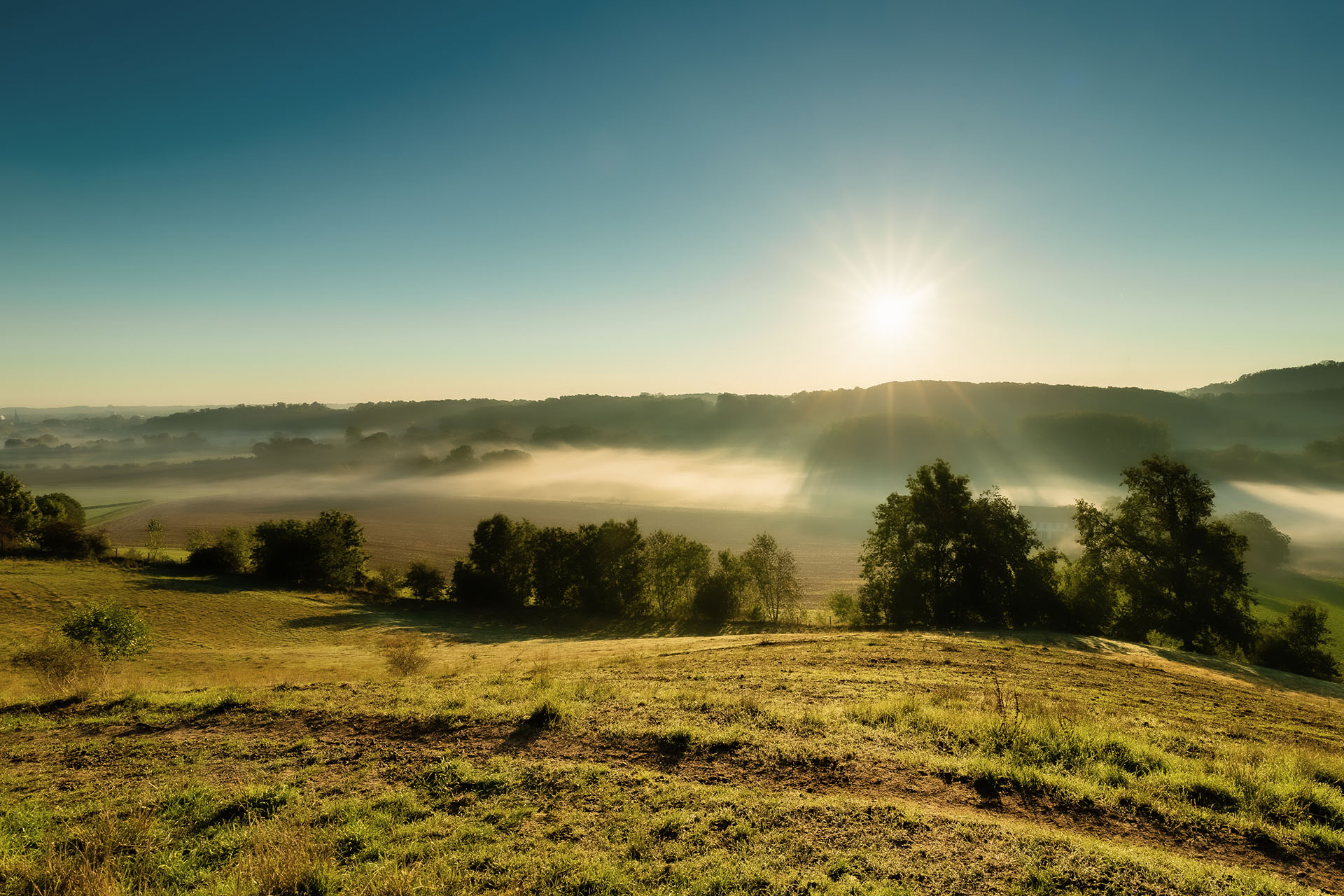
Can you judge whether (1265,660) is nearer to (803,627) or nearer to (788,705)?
(803,627)

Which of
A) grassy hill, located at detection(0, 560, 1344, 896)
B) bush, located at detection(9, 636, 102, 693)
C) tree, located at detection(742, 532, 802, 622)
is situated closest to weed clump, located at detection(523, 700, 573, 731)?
grassy hill, located at detection(0, 560, 1344, 896)

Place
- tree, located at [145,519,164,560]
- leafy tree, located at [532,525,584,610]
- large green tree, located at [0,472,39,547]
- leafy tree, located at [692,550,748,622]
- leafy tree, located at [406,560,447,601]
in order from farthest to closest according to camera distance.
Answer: tree, located at [145,519,164,560] → leafy tree, located at [406,560,447,601] → leafy tree, located at [532,525,584,610] → large green tree, located at [0,472,39,547] → leafy tree, located at [692,550,748,622]

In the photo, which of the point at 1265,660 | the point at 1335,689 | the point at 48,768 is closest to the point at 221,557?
the point at 48,768

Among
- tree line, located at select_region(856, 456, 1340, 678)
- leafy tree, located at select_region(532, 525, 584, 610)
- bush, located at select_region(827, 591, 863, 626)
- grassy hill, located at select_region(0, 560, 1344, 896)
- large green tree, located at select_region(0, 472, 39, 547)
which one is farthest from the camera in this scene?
leafy tree, located at select_region(532, 525, 584, 610)

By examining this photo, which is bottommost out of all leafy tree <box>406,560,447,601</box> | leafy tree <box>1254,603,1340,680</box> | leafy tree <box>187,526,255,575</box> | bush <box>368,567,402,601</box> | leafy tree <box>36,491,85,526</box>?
bush <box>368,567,402,601</box>

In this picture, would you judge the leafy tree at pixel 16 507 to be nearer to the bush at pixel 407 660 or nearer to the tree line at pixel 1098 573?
the bush at pixel 407 660

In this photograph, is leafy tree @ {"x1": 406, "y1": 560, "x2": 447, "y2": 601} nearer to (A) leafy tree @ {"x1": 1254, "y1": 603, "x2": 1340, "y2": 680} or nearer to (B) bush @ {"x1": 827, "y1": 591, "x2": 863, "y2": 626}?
(B) bush @ {"x1": 827, "y1": 591, "x2": 863, "y2": 626}

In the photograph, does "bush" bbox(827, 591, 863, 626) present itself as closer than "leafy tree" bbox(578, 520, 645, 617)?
Yes

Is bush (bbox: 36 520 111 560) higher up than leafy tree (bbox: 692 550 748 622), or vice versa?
bush (bbox: 36 520 111 560)

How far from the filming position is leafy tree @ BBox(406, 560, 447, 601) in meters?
75.6

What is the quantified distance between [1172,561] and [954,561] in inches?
593

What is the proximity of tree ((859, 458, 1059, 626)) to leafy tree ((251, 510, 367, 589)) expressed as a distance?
7099 cm

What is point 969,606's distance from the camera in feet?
157

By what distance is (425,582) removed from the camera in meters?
75.8
